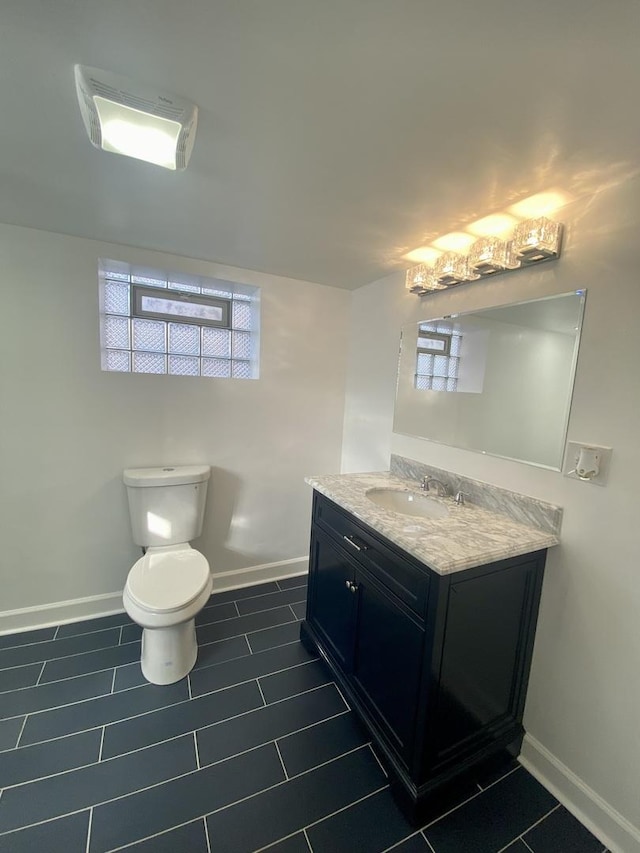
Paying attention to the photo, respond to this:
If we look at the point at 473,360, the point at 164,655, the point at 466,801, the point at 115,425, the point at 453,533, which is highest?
the point at 473,360

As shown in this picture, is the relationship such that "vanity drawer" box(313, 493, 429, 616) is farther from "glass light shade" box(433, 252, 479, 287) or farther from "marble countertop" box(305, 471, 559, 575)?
"glass light shade" box(433, 252, 479, 287)

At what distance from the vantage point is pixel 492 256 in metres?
1.43

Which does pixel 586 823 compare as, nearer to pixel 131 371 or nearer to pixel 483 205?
pixel 483 205

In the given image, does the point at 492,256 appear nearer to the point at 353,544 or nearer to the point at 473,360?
the point at 473,360

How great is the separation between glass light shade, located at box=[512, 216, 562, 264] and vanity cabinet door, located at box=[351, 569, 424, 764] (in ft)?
4.51

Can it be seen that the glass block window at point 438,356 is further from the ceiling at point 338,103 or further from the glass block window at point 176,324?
the glass block window at point 176,324

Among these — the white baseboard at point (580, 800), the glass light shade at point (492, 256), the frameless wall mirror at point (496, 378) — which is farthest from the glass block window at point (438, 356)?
the white baseboard at point (580, 800)

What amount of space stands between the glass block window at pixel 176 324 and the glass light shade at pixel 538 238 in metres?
1.52

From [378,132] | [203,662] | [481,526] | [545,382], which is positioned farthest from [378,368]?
[203,662]

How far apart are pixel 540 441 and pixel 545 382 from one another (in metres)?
0.23

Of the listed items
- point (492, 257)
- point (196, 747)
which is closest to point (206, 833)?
point (196, 747)

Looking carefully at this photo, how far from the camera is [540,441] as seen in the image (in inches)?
53.0

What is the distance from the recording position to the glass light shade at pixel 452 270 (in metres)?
1.58

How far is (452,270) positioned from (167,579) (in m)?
1.99
